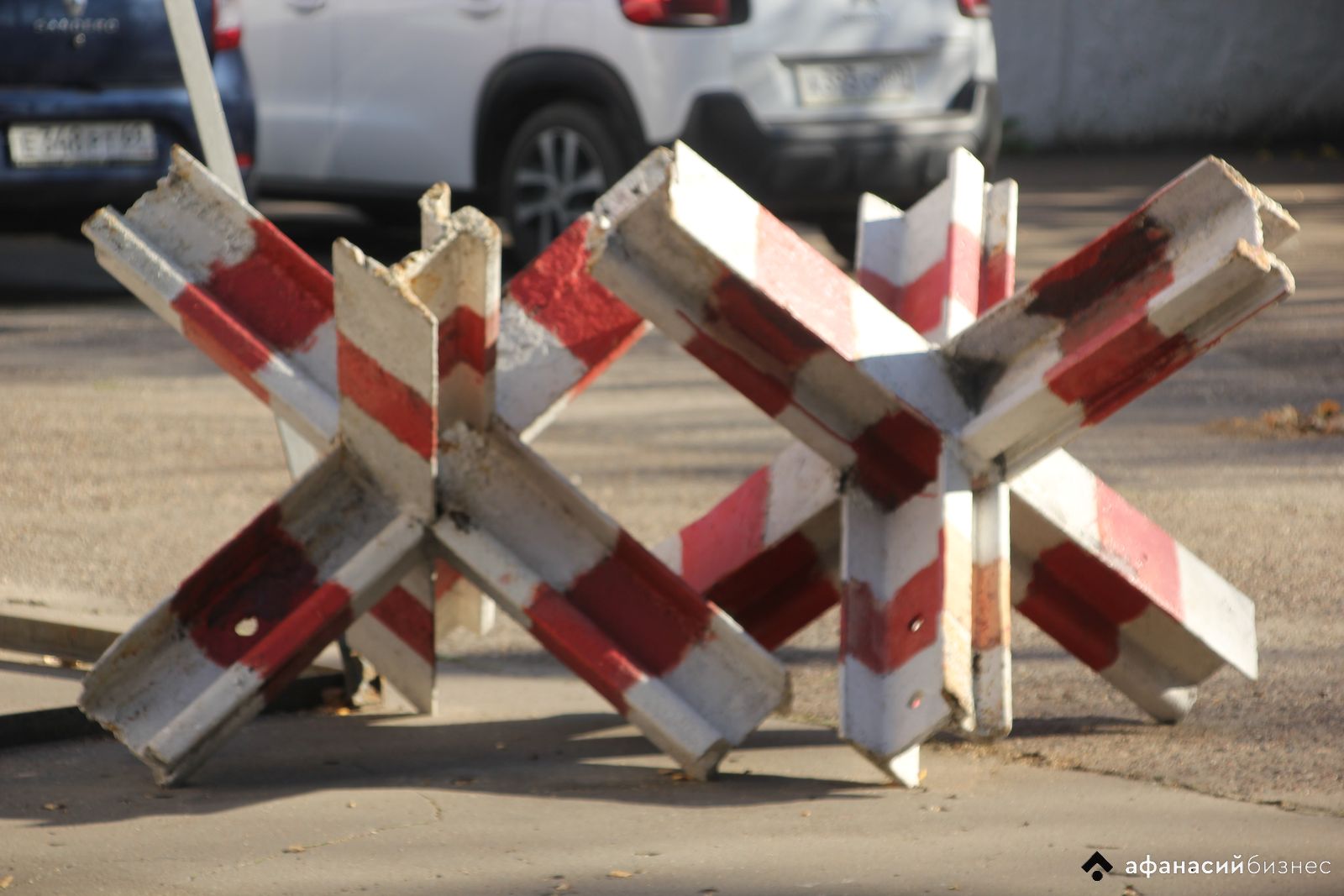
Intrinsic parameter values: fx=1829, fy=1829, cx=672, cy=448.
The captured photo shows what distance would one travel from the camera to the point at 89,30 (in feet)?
26.1

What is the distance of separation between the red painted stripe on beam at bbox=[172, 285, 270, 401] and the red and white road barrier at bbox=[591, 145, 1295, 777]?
0.67 m

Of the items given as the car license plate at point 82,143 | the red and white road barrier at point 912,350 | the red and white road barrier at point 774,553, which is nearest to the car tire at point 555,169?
the car license plate at point 82,143

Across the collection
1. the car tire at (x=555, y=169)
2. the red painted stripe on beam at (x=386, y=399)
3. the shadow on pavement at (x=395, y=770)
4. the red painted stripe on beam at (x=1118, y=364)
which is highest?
the car tire at (x=555, y=169)

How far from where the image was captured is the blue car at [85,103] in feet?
25.9

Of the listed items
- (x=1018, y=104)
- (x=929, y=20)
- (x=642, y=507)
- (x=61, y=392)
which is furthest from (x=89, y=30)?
(x=1018, y=104)

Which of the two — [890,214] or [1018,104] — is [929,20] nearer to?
[890,214]

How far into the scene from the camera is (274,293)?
303cm

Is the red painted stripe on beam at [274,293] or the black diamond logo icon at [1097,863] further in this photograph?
the red painted stripe on beam at [274,293]

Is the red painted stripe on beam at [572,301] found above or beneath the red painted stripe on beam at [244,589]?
above

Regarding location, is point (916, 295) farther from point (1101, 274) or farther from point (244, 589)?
point (244, 589)

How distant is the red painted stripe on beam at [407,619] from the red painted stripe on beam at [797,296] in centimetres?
79

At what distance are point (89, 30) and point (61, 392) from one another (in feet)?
7.72

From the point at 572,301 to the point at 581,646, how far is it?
26.0 inches

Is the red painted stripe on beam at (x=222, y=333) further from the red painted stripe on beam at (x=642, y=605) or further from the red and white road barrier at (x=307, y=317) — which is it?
the red painted stripe on beam at (x=642, y=605)
